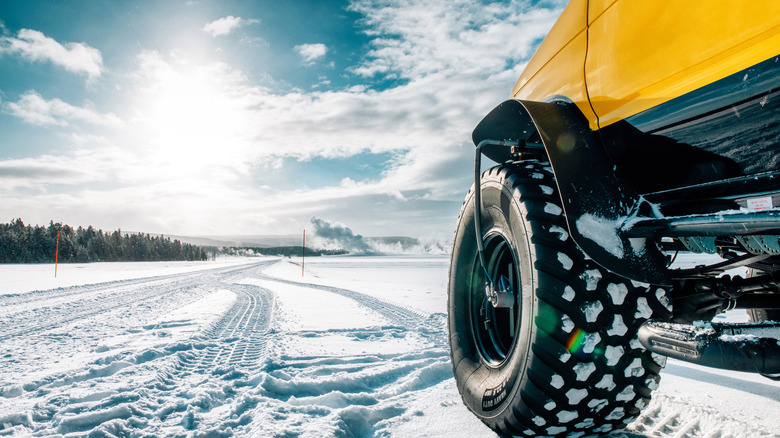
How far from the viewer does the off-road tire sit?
5.00ft

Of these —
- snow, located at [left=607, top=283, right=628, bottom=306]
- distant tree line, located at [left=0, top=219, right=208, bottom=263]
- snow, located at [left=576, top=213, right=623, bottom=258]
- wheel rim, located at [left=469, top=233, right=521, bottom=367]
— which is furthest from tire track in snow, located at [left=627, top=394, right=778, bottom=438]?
distant tree line, located at [left=0, top=219, right=208, bottom=263]

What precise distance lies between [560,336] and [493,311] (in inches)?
35.6

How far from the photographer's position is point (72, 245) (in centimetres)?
6253

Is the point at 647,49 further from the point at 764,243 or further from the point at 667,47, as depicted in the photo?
the point at 764,243

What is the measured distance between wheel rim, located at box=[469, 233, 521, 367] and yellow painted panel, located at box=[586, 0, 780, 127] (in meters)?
0.98

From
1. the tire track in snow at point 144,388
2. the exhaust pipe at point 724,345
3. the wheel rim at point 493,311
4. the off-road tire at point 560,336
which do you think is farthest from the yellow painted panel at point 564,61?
the tire track in snow at point 144,388

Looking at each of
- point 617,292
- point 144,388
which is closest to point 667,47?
point 617,292

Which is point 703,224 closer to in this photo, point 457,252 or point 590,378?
point 590,378

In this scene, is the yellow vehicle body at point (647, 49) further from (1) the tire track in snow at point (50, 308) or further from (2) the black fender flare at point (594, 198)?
(1) the tire track in snow at point (50, 308)

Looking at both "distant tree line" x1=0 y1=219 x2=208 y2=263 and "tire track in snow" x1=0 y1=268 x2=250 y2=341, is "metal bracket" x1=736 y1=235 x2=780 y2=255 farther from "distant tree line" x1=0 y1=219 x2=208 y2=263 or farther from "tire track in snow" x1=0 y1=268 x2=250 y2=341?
"distant tree line" x1=0 y1=219 x2=208 y2=263

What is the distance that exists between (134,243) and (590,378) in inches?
3685

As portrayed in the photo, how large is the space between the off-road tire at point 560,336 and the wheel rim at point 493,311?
1.14 feet

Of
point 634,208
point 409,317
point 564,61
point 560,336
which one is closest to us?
point 560,336

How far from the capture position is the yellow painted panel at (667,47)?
1.11 m
